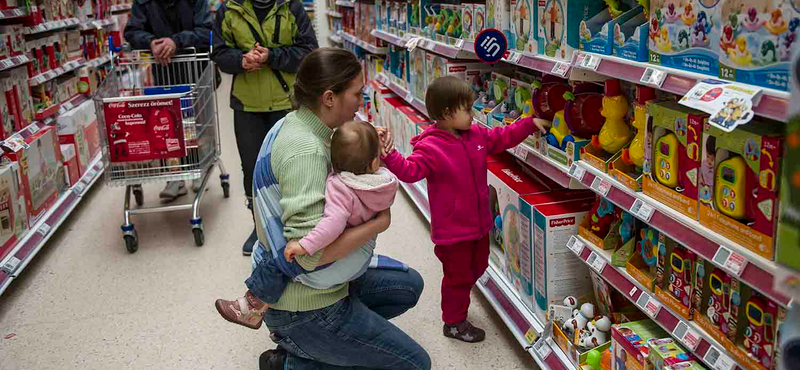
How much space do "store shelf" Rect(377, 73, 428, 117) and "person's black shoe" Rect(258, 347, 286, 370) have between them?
75.8 inches

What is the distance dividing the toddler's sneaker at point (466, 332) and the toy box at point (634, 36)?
4.33ft

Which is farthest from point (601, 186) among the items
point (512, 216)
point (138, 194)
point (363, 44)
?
point (363, 44)

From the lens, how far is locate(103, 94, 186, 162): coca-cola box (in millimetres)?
3922

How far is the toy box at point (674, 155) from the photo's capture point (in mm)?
1845

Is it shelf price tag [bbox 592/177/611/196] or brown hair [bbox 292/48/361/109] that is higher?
brown hair [bbox 292/48/361/109]

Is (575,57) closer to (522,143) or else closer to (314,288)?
(522,143)

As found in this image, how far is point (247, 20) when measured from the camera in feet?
12.5

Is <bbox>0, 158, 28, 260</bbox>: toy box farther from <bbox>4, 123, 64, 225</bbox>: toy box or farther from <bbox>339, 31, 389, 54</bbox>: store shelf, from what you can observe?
<bbox>339, 31, 389, 54</bbox>: store shelf

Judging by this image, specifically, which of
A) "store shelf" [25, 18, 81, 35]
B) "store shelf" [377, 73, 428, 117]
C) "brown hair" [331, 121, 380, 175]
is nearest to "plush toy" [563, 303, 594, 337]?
"brown hair" [331, 121, 380, 175]

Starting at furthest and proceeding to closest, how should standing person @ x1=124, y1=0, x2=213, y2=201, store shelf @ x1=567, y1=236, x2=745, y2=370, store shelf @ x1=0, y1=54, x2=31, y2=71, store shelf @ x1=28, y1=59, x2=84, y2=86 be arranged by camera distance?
store shelf @ x1=28, y1=59, x2=84, y2=86 < standing person @ x1=124, y1=0, x2=213, y2=201 < store shelf @ x1=0, y1=54, x2=31, y2=71 < store shelf @ x1=567, y1=236, x2=745, y2=370

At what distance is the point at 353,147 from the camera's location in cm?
197

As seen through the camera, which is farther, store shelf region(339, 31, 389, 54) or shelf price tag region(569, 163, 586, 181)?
store shelf region(339, 31, 389, 54)

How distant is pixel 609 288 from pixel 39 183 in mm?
3476

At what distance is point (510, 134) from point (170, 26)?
2.79 metres
